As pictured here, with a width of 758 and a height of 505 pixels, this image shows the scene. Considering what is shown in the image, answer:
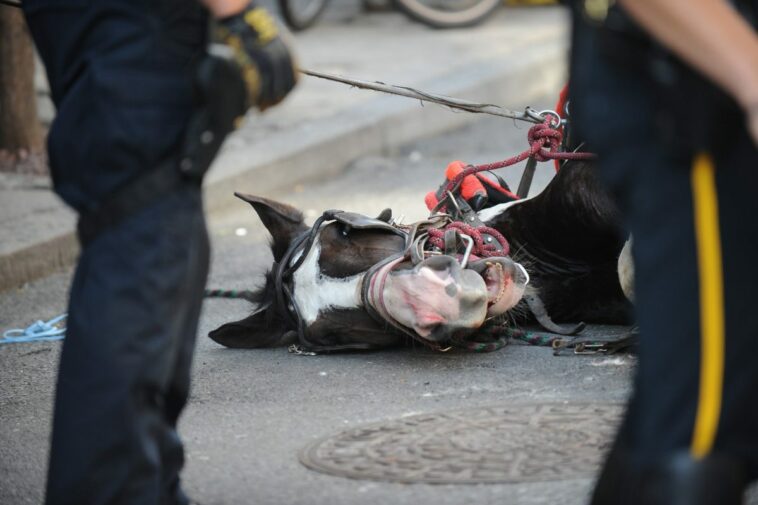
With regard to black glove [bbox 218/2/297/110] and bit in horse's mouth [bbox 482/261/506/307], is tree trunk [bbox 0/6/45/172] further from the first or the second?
black glove [bbox 218/2/297/110]

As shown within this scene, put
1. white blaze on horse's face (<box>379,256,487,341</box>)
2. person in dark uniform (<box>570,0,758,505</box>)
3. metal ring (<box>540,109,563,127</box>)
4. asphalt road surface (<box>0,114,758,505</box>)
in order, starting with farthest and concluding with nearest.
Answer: metal ring (<box>540,109,563,127</box>), white blaze on horse's face (<box>379,256,487,341</box>), asphalt road surface (<box>0,114,758,505</box>), person in dark uniform (<box>570,0,758,505</box>)

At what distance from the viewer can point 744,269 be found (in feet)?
6.37

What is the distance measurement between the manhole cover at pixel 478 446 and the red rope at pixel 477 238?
0.60m

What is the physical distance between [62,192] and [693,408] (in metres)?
1.25

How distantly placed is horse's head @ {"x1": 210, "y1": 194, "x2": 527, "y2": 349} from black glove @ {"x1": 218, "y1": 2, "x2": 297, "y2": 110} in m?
1.40

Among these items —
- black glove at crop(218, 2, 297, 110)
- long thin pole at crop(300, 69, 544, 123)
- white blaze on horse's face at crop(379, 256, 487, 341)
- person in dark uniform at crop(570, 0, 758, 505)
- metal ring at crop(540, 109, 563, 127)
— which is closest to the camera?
person in dark uniform at crop(570, 0, 758, 505)

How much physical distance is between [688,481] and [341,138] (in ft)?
19.1

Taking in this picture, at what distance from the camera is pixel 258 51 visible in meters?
2.43

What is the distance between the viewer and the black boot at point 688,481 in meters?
1.96

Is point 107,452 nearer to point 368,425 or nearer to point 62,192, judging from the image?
point 62,192

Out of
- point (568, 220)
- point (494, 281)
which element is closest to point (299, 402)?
point (494, 281)

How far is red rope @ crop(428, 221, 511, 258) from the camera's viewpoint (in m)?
4.09

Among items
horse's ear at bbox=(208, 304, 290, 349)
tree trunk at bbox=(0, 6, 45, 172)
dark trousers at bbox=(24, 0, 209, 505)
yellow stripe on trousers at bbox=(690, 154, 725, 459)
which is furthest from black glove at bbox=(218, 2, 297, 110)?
tree trunk at bbox=(0, 6, 45, 172)

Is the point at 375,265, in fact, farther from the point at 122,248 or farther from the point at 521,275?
the point at 122,248
